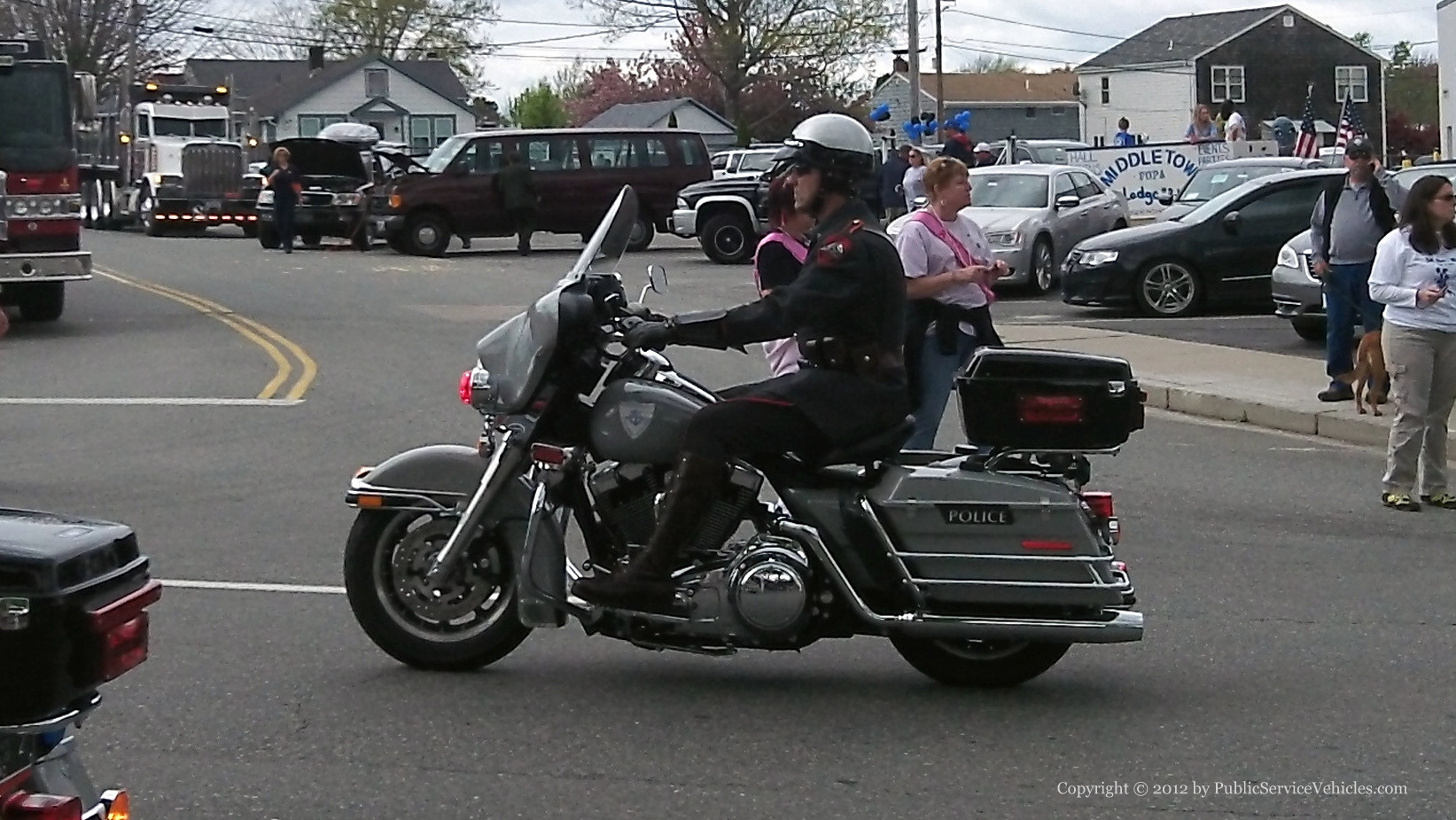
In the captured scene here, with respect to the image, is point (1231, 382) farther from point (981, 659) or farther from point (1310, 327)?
point (981, 659)

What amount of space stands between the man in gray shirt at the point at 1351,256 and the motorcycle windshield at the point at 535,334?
8.76m

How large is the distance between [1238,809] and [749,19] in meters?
70.5

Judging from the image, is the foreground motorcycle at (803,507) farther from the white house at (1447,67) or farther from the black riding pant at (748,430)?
the white house at (1447,67)

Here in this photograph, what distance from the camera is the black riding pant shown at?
629cm

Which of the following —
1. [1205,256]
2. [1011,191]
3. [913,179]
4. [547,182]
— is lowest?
[1205,256]

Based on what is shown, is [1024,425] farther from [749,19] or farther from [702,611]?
[749,19]

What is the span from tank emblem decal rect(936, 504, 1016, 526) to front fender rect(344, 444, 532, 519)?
54.2 inches

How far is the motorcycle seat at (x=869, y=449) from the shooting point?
255 inches

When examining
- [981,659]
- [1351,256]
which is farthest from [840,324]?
[1351,256]

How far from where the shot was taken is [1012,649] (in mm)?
6738

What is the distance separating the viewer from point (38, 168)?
2025 centimetres

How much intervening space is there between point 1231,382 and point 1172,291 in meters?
5.58

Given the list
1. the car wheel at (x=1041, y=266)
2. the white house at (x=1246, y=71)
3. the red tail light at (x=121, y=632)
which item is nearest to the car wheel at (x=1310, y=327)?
the car wheel at (x=1041, y=266)

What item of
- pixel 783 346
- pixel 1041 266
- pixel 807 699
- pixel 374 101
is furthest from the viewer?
pixel 374 101
